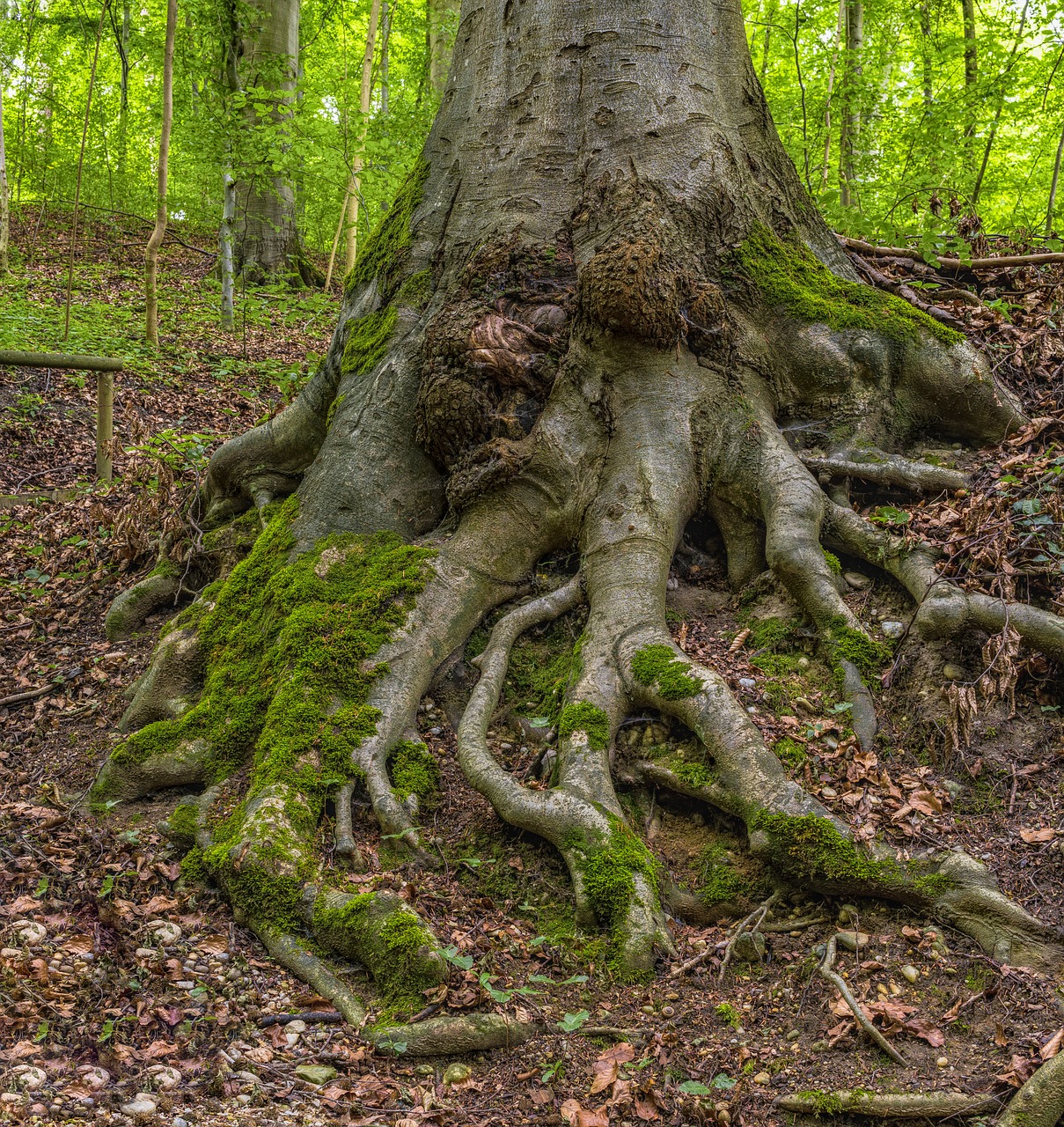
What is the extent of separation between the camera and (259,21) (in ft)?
47.4

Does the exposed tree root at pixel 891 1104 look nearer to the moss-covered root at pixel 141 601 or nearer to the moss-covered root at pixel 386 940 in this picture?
the moss-covered root at pixel 386 940

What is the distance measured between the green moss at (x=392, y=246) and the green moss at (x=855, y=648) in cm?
345

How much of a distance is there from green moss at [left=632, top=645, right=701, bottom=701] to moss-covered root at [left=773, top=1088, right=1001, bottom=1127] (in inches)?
63.0

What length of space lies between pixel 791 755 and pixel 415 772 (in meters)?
1.70

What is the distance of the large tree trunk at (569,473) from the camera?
3514mm

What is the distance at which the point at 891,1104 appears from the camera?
2.39 m

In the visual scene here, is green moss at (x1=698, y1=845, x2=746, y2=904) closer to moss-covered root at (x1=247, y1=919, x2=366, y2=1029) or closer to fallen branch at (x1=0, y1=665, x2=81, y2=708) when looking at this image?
moss-covered root at (x1=247, y1=919, x2=366, y2=1029)

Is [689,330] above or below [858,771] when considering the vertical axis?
above

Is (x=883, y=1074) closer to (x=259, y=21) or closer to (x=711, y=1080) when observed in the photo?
(x=711, y=1080)

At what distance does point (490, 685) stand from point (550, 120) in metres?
3.62

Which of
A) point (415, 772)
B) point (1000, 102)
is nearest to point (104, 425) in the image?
point (415, 772)

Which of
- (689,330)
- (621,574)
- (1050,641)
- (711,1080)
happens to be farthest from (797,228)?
(711,1080)

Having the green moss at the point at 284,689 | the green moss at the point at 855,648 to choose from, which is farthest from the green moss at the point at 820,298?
the green moss at the point at 284,689

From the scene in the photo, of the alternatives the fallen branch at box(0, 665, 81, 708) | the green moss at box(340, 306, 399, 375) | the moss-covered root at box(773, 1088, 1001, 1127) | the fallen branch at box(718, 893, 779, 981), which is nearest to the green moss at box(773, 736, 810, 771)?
the fallen branch at box(718, 893, 779, 981)
